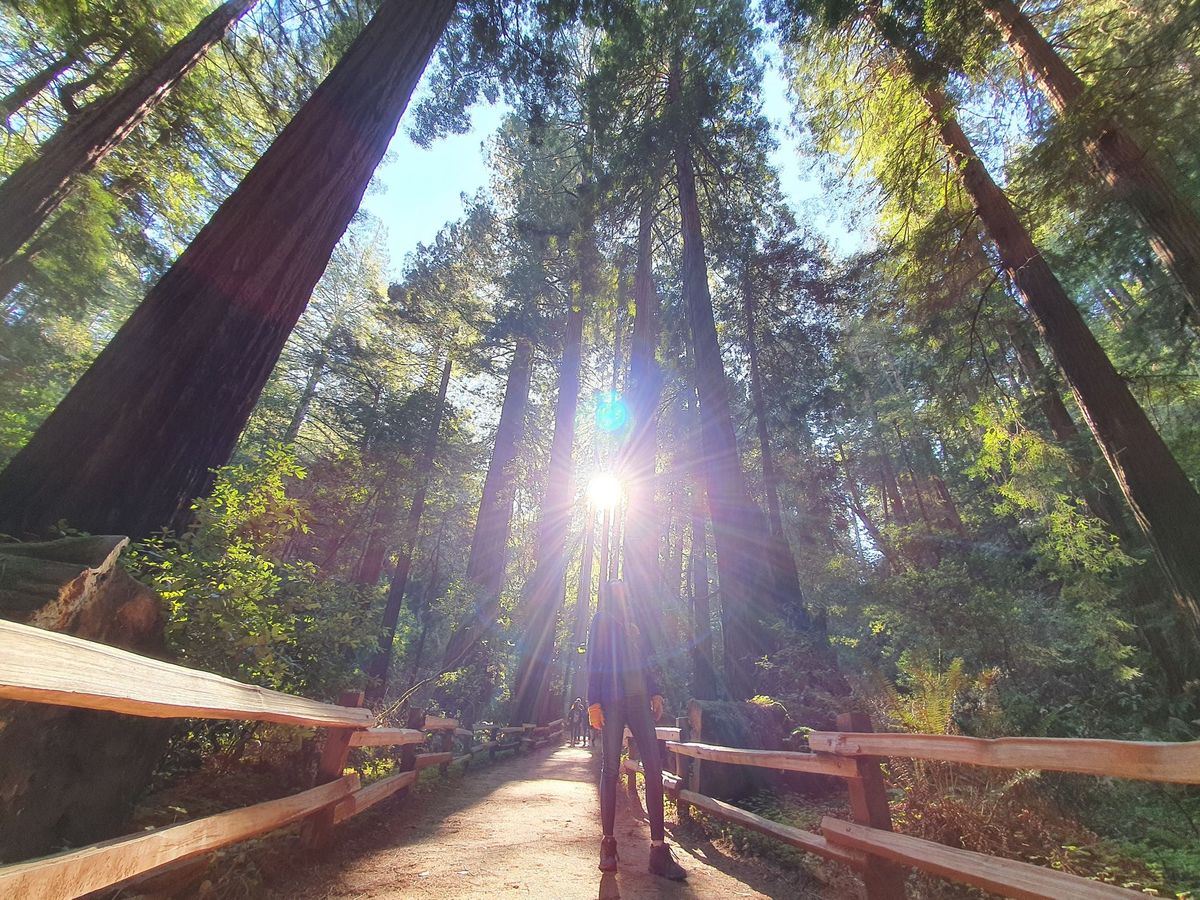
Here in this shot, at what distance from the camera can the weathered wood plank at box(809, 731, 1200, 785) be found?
1.28 m

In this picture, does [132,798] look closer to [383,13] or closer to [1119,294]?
[383,13]

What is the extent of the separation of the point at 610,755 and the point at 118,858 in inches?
126

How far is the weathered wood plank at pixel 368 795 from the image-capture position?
349 centimetres

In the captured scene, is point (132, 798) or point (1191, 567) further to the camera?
point (1191, 567)

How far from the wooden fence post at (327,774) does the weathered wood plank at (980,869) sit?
328cm

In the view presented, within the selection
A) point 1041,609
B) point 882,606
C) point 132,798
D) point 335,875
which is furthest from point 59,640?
point 1041,609

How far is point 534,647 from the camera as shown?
52.0 feet

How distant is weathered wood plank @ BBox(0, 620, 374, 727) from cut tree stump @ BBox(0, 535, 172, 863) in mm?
792

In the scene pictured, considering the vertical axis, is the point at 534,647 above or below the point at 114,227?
below

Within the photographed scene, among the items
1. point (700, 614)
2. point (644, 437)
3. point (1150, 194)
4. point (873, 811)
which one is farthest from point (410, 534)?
point (1150, 194)

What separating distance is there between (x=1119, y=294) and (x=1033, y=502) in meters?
19.9

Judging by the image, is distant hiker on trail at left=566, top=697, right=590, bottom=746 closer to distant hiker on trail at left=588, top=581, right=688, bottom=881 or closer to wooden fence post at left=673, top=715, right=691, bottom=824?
wooden fence post at left=673, top=715, right=691, bottom=824

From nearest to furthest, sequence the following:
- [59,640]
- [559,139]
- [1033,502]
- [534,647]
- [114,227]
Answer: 1. [59,640]
2. [1033,502]
3. [114,227]
4. [534,647]
5. [559,139]

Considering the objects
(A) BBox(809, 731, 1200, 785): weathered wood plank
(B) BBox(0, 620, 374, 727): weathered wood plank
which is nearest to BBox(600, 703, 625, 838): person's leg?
(A) BBox(809, 731, 1200, 785): weathered wood plank
